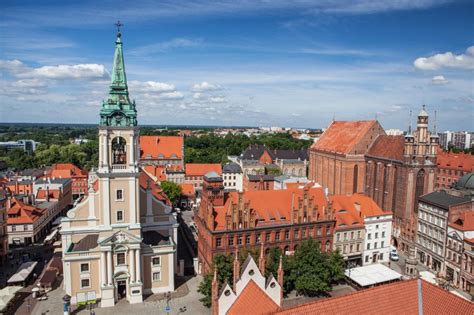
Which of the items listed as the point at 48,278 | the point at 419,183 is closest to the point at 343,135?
the point at 419,183

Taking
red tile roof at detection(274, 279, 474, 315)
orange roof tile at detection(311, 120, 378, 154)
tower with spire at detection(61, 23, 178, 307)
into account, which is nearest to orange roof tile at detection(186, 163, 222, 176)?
orange roof tile at detection(311, 120, 378, 154)

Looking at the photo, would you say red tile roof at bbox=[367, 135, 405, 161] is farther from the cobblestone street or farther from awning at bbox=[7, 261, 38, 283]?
awning at bbox=[7, 261, 38, 283]

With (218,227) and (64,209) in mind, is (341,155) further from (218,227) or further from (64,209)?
(64,209)

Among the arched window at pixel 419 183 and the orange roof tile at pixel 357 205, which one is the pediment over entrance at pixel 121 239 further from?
the arched window at pixel 419 183

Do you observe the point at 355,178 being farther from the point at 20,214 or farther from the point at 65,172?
the point at 65,172

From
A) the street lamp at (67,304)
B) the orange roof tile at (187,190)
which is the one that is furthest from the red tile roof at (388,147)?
the street lamp at (67,304)
